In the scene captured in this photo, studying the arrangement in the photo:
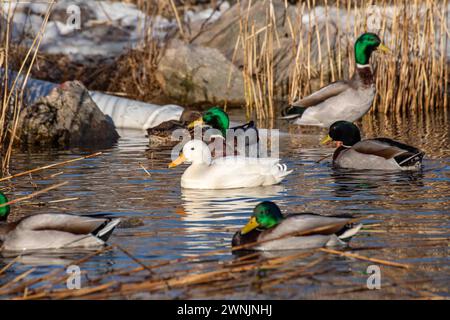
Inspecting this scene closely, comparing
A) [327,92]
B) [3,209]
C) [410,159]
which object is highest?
[327,92]

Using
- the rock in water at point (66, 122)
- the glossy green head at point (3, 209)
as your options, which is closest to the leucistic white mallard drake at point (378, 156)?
the rock in water at point (66, 122)

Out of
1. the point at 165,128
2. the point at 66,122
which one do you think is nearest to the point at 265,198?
the point at 165,128

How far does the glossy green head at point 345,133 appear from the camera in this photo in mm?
11578

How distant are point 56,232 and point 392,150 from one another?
4.44 metres

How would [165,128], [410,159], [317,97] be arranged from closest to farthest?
[410,159], [317,97], [165,128]

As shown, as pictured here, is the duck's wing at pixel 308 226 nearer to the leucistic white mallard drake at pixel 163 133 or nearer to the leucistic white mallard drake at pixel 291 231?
the leucistic white mallard drake at pixel 291 231

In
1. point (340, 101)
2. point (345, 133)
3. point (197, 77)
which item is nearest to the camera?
point (345, 133)

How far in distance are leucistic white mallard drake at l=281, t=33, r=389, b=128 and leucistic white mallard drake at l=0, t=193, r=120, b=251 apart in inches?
247

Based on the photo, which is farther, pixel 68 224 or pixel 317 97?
pixel 317 97

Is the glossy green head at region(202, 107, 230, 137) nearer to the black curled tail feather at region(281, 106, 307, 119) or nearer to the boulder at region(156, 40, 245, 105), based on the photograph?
the black curled tail feather at region(281, 106, 307, 119)

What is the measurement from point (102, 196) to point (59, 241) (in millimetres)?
2209

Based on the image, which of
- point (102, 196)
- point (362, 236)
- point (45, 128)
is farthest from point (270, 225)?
point (45, 128)

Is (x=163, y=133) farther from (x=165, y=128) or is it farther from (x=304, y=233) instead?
(x=304, y=233)

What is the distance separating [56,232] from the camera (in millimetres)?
7273
